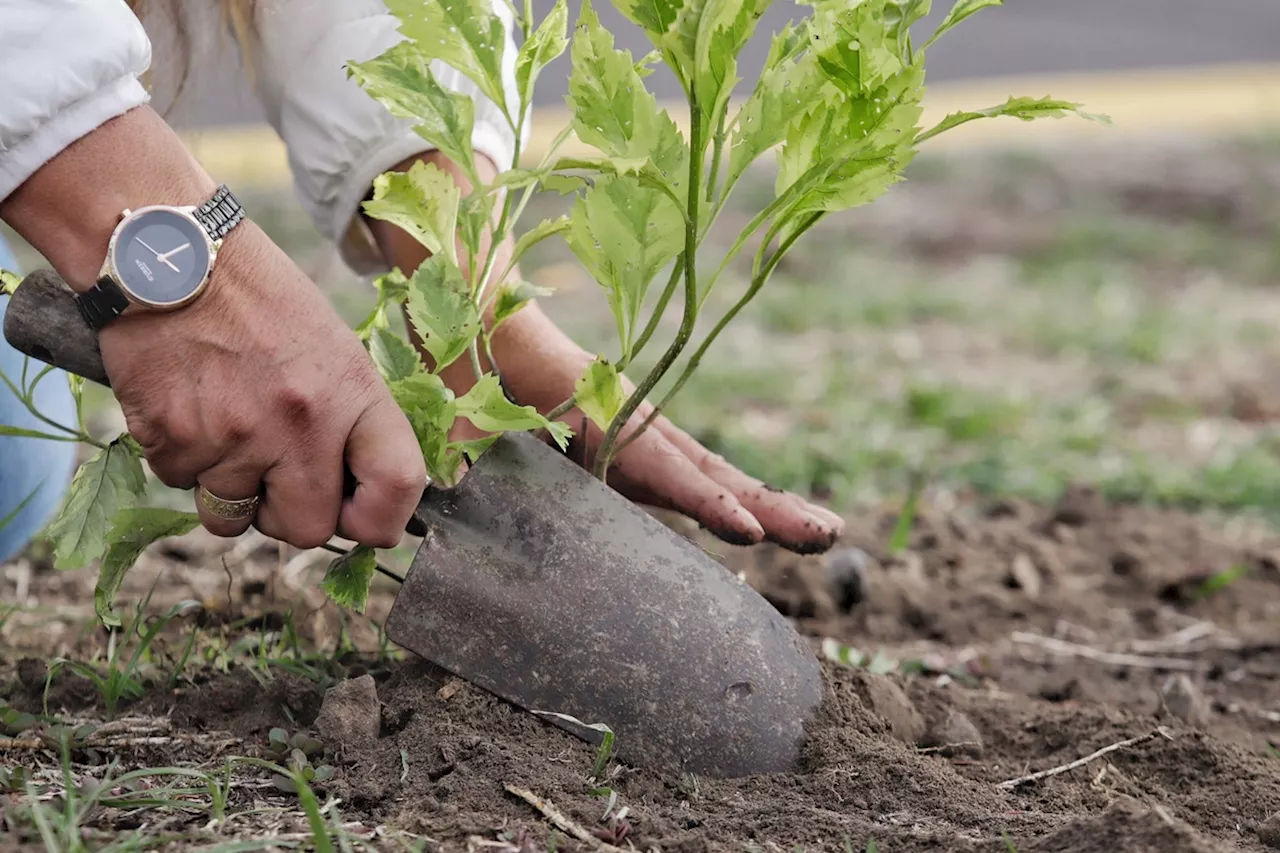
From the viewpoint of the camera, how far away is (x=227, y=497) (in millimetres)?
1550

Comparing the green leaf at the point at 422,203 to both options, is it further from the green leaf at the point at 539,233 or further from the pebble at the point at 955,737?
the pebble at the point at 955,737

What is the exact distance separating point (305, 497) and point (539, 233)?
40cm

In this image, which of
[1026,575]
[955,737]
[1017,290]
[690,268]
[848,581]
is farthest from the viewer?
[1017,290]

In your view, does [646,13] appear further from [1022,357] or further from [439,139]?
[1022,357]

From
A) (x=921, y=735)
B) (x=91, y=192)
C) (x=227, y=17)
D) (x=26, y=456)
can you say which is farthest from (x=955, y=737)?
(x=26, y=456)

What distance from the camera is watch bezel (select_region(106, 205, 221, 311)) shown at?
1.44 metres

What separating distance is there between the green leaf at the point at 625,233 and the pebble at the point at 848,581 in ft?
3.77

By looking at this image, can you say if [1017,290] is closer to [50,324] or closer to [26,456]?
[26,456]

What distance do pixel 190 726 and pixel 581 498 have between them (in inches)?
21.5

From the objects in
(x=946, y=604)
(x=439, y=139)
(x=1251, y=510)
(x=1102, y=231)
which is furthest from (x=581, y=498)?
(x=1102, y=231)

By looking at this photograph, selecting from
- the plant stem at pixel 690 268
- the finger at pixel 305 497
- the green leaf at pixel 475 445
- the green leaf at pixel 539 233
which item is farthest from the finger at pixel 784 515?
the finger at pixel 305 497

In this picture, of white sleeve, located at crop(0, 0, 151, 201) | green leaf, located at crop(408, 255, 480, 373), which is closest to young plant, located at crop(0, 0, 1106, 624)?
green leaf, located at crop(408, 255, 480, 373)

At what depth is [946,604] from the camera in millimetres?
2689

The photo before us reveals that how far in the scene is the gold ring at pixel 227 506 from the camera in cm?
155
